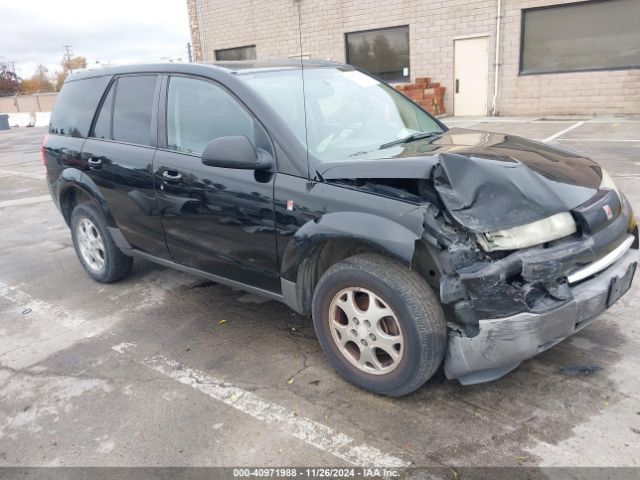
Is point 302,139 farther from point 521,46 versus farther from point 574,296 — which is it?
point 521,46

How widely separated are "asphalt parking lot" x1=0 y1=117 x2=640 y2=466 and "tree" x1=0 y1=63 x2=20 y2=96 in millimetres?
65613

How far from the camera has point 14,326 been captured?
429 centimetres

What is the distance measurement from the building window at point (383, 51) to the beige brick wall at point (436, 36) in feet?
→ 1.05

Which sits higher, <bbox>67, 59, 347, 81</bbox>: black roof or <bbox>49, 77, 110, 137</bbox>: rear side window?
<bbox>67, 59, 347, 81</bbox>: black roof

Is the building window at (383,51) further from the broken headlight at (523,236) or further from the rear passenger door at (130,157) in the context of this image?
the broken headlight at (523,236)

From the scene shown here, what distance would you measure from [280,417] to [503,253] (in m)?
1.47

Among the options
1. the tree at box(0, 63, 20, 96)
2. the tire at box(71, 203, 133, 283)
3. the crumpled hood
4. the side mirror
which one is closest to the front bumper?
the crumpled hood

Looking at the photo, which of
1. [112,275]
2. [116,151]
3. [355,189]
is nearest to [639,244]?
[355,189]

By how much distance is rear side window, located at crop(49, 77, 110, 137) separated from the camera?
4609mm

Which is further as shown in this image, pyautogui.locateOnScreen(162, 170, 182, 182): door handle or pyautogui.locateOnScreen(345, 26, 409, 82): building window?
pyautogui.locateOnScreen(345, 26, 409, 82): building window

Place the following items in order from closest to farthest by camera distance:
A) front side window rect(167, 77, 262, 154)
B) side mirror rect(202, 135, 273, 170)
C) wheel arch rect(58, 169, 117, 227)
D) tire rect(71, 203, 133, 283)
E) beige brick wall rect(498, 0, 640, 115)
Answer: side mirror rect(202, 135, 273, 170) → front side window rect(167, 77, 262, 154) → wheel arch rect(58, 169, 117, 227) → tire rect(71, 203, 133, 283) → beige brick wall rect(498, 0, 640, 115)

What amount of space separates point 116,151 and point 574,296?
3.43 m

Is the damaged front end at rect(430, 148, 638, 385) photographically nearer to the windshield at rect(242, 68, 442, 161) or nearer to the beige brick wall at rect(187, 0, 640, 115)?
the windshield at rect(242, 68, 442, 161)

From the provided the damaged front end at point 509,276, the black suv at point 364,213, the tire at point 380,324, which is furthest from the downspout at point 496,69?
the tire at point 380,324
